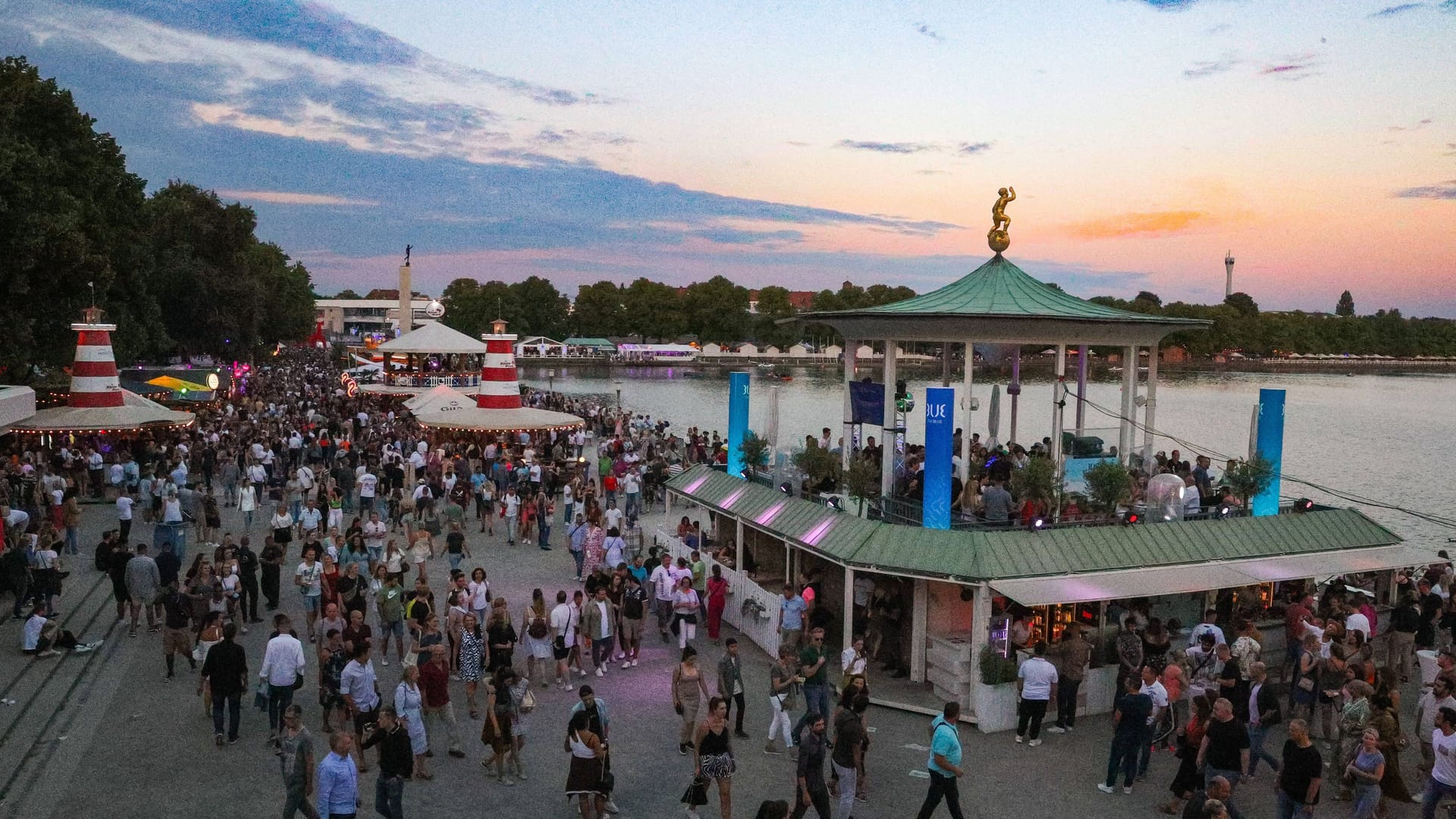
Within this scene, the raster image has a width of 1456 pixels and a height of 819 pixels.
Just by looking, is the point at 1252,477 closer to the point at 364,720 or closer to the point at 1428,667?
the point at 1428,667

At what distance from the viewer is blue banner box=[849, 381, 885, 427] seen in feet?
46.9

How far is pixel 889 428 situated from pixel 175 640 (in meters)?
9.49

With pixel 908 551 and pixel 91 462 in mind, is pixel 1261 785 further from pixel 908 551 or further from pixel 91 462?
pixel 91 462

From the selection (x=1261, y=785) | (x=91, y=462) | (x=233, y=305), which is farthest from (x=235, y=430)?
(x=1261, y=785)

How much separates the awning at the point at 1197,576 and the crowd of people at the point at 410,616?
7.90 ft

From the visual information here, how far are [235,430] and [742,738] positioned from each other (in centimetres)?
2510

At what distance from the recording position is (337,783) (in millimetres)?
7234

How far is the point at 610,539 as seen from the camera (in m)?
15.4

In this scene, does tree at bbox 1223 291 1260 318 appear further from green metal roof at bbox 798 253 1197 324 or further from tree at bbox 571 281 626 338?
green metal roof at bbox 798 253 1197 324

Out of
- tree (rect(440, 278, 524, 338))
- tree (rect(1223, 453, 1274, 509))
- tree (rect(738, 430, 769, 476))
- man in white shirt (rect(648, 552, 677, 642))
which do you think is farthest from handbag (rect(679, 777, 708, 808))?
tree (rect(440, 278, 524, 338))

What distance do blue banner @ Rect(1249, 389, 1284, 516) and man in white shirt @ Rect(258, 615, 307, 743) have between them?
1291 centimetres

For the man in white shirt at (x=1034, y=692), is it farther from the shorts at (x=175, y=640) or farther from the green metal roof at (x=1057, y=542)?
the shorts at (x=175, y=640)

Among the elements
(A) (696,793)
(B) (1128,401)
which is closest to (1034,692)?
(A) (696,793)

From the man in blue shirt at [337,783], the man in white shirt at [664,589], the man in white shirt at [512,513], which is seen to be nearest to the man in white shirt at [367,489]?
the man in white shirt at [512,513]
